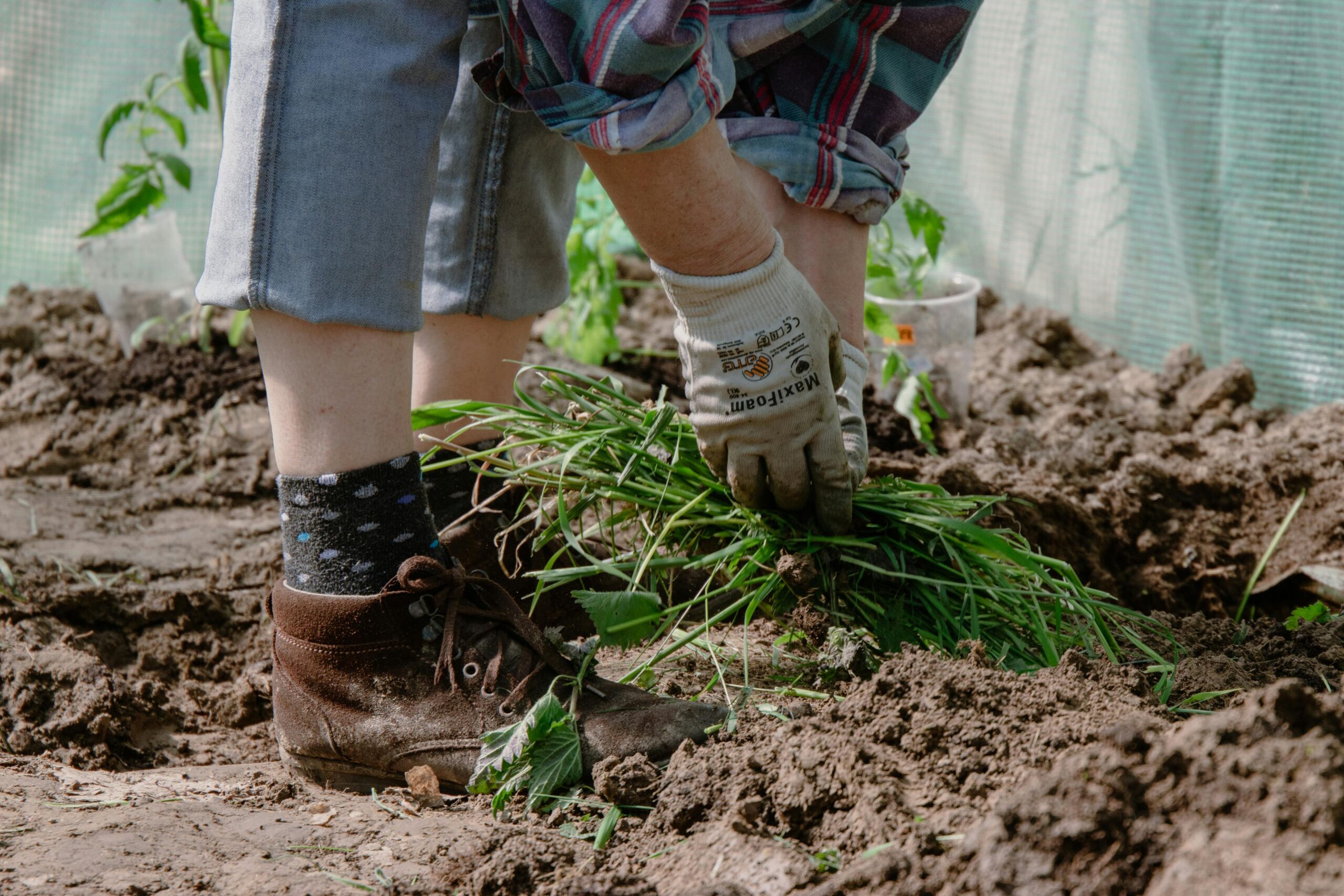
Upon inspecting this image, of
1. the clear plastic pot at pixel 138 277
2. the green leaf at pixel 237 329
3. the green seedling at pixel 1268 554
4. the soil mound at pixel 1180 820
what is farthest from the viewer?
the clear plastic pot at pixel 138 277

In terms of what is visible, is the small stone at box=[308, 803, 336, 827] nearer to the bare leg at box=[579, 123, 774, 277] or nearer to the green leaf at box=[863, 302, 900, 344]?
the bare leg at box=[579, 123, 774, 277]

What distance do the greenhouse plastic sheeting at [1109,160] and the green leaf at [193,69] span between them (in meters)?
0.75

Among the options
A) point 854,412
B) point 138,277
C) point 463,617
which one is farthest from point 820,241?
point 138,277

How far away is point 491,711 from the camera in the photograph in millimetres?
1175

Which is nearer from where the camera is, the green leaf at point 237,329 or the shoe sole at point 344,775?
the shoe sole at point 344,775

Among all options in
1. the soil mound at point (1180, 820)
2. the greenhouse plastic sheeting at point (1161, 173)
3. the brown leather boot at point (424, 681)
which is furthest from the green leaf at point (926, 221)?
the soil mound at point (1180, 820)

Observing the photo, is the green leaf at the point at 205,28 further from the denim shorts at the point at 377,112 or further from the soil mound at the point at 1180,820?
the soil mound at the point at 1180,820

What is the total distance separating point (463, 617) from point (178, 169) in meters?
1.94

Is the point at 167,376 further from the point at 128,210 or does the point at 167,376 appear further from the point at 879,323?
the point at 879,323

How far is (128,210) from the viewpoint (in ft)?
8.60

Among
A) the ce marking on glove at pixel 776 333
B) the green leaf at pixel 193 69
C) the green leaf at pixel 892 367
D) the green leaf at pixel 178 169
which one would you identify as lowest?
the green leaf at pixel 892 367

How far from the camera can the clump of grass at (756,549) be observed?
1323 mm

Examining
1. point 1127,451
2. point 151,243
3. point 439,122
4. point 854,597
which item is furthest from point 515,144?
point 151,243

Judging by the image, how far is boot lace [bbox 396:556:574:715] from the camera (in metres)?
1.17
